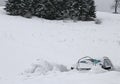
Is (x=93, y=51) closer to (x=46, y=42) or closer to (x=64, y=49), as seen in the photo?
(x=64, y=49)

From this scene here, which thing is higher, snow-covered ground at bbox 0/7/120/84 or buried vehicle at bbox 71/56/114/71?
buried vehicle at bbox 71/56/114/71

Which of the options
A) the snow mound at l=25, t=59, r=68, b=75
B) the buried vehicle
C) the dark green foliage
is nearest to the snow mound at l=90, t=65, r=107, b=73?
the buried vehicle

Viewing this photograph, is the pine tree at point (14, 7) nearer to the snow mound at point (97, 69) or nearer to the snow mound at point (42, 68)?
the snow mound at point (42, 68)

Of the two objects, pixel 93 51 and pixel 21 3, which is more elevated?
pixel 21 3

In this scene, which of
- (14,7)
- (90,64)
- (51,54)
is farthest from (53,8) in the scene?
(90,64)

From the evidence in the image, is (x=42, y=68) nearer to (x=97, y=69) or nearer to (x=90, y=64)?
(x=90, y=64)

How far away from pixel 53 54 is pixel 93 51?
2593 millimetres

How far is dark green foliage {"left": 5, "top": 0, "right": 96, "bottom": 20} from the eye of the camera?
2986 cm

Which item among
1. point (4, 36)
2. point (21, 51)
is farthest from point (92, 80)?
point (4, 36)

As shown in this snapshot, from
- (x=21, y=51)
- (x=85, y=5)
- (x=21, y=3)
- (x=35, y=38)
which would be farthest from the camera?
(x=85, y=5)

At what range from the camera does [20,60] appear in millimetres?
11930

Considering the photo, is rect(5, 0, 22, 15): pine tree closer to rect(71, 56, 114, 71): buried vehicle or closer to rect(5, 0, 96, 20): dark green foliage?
rect(5, 0, 96, 20): dark green foliage

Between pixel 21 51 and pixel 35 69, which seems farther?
pixel 21 51

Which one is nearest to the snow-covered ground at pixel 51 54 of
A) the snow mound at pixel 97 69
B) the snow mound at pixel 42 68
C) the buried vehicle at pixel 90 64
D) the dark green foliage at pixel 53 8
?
the snow mound at pixel 42 68
